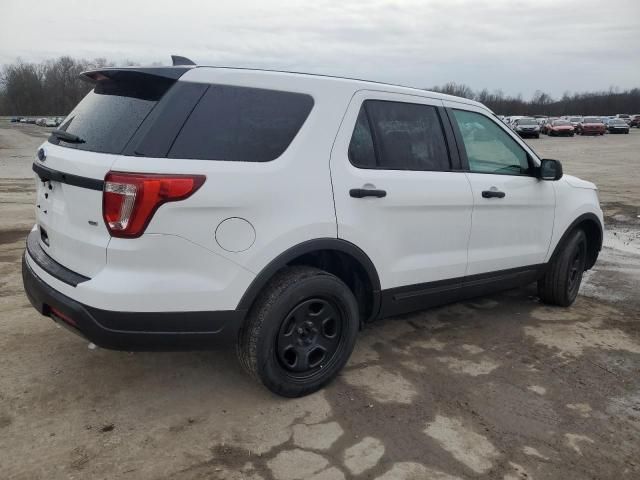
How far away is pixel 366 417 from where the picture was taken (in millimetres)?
3133

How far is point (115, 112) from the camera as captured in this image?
9.80 feet

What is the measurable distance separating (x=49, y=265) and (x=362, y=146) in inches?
77.2

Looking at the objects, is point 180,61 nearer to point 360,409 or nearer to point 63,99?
point 360,409

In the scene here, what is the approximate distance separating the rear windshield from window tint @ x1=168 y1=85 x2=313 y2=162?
247 millimetres

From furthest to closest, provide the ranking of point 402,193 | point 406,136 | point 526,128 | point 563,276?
point 526,128, point 563,276, point 406,136, point 402,193

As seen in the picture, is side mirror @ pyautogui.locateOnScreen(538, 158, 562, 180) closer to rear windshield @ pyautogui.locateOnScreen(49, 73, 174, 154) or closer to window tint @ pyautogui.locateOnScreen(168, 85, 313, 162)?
window tint @ pyautogui.locateOnScreen(168, 85, 313, 162)

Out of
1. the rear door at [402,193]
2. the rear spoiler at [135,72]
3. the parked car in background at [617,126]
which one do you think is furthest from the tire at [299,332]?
the parked car in background at [617,126]

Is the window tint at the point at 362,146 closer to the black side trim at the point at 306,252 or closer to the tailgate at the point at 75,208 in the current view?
the black side trim at the point at 306,252

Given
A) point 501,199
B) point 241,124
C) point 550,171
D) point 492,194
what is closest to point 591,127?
point 550,171

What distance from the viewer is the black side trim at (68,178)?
2.71 meters

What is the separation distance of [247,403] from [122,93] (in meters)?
1.92

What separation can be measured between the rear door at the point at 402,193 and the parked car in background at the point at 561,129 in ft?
150

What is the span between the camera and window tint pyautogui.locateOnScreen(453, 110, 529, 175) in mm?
4145

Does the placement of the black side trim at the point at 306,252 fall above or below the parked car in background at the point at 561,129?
below
